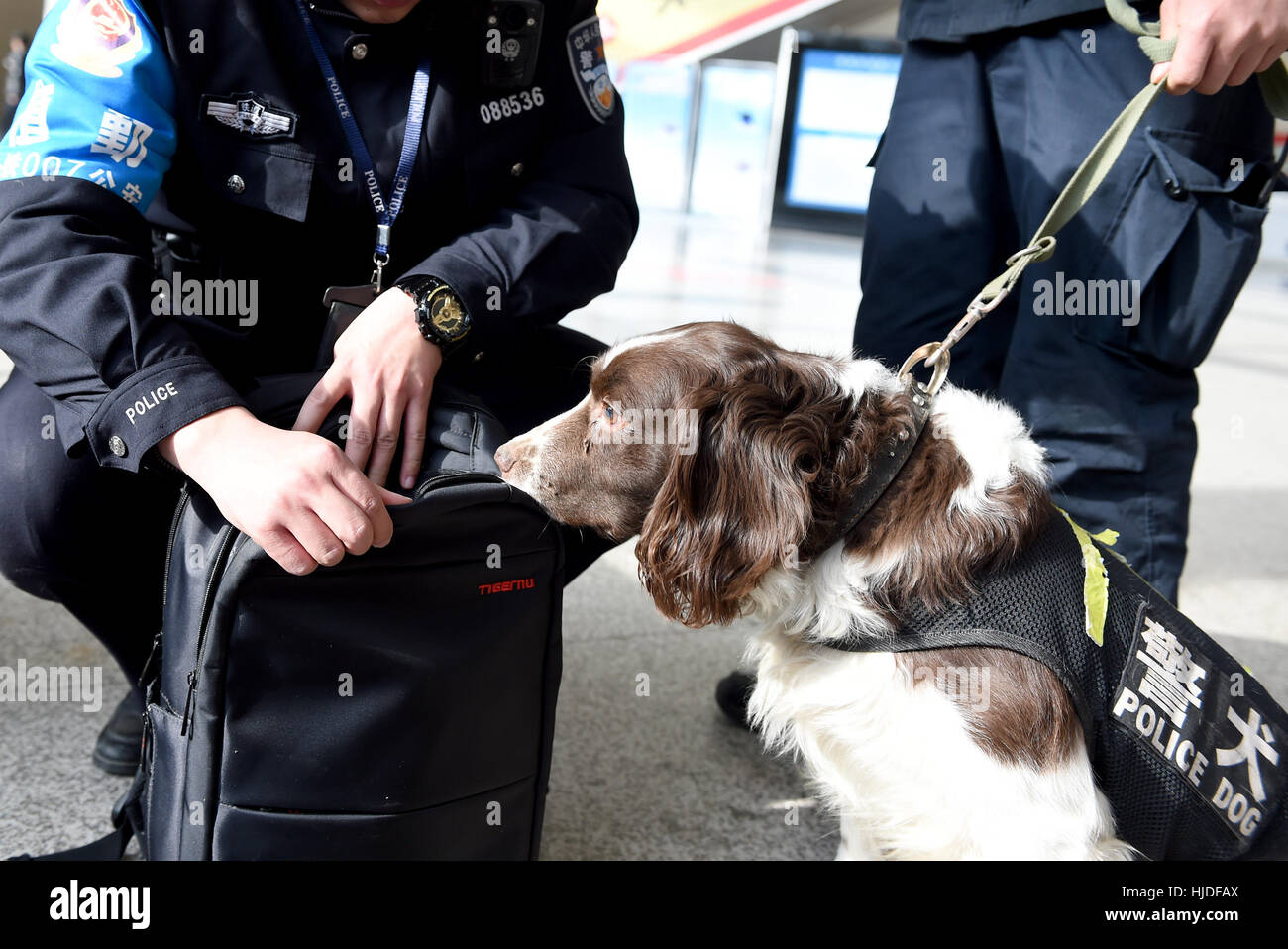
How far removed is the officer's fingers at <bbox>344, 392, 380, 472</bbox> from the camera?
1645mm

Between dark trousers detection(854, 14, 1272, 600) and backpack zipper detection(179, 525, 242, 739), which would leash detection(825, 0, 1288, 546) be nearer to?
dark trousers detection(854, 14, 1272, 600)

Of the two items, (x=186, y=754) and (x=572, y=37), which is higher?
(x=572, y=37)

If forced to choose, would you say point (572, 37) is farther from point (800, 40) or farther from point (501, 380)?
point (800, 40)

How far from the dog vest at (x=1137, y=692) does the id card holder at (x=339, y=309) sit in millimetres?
1065

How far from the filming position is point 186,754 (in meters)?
1.45

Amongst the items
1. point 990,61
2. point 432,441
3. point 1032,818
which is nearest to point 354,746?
point 432,441

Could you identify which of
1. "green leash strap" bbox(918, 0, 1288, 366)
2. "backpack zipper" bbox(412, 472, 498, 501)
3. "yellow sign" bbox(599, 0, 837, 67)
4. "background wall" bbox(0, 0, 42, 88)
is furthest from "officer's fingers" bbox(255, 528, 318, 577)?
"background wall" bbox(0, 0, 42, 88)

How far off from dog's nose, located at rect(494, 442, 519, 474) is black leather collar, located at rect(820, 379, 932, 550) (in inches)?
23.3

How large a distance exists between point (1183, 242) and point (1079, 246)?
0.69 feet

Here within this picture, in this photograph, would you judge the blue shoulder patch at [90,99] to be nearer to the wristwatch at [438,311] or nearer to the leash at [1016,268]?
the wristwatch at [438,311]

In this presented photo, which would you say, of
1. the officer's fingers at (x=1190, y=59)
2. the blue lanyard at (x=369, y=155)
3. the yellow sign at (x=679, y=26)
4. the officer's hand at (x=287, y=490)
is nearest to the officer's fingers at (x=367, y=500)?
the officer's hand at (x=287, y=490)

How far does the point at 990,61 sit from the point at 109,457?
6.81ft

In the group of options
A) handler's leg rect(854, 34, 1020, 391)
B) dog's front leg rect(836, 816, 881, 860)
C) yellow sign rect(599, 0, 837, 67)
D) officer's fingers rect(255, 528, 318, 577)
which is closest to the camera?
officer's fingers rect(255, 528, 318, 577)

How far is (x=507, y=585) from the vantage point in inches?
62.1
